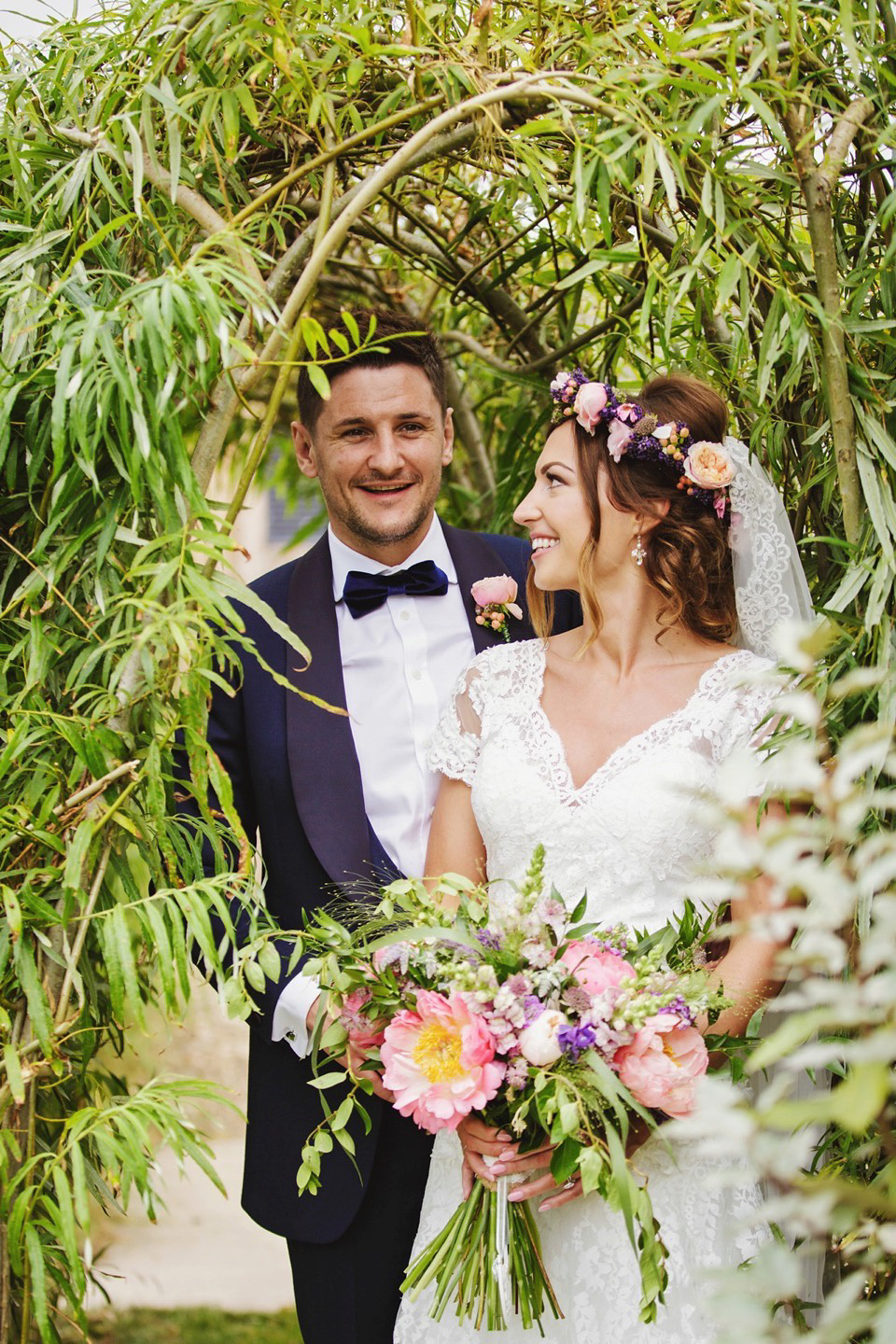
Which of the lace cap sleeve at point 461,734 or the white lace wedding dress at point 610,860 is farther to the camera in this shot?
the lace cap sleeve at point 461,734

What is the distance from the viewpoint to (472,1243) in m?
1.94

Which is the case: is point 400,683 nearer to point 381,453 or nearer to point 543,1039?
point 381,453

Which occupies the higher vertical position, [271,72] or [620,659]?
[271,72]

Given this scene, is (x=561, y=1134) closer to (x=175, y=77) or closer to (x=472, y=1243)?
(x=472, y=1243)

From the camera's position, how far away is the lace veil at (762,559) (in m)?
2.18

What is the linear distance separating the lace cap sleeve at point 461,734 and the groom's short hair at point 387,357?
0.60 meters

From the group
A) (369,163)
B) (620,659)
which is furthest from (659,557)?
(369,163)

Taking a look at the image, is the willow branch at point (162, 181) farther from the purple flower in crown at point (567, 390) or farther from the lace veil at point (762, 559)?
the lace veil at point (762, 559)

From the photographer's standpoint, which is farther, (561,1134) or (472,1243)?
(472,1243)

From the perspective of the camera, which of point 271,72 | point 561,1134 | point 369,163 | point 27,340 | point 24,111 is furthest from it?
point 369,163

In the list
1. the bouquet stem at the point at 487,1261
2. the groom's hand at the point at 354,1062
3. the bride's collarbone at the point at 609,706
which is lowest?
the bouquet stem at the point at 487,1261

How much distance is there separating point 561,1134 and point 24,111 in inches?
67.2

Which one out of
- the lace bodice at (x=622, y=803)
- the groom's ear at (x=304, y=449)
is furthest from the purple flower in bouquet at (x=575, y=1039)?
the groom's ear at (x=304, y=449)

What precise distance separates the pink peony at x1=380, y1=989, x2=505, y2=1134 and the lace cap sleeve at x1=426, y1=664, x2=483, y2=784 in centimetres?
59
